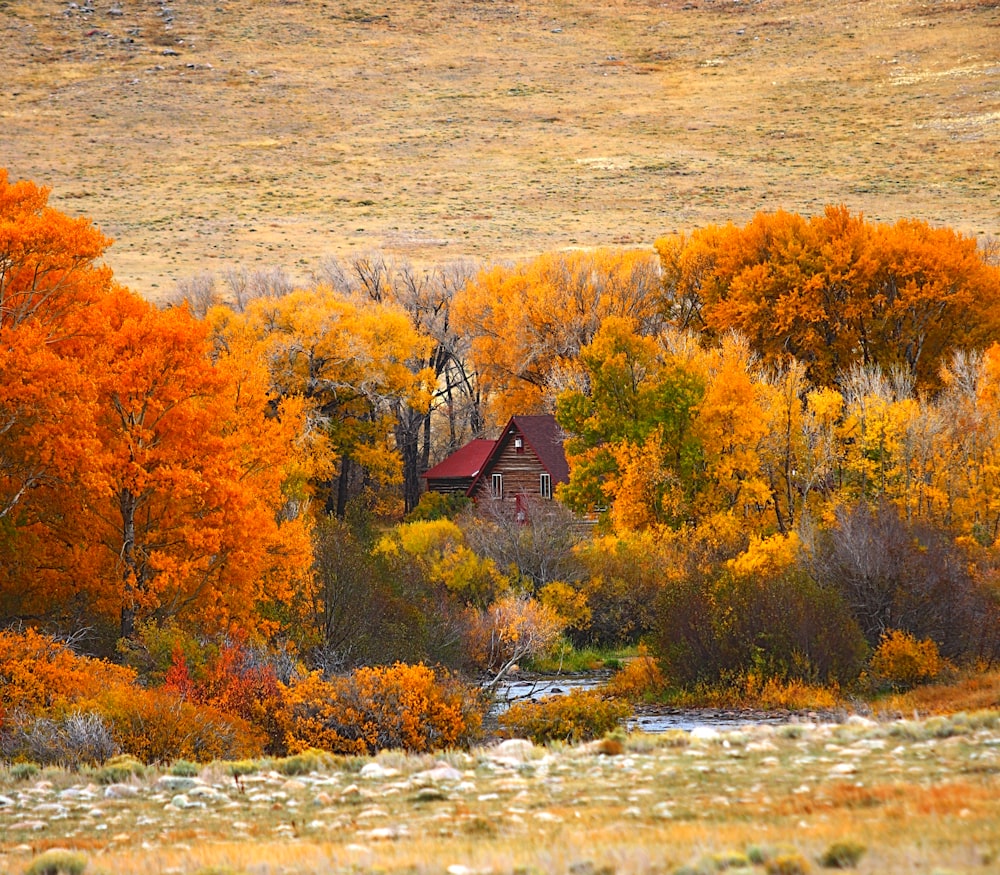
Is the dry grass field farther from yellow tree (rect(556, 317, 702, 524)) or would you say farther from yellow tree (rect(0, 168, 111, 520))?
yellow tree (rect(0, 168, 111, 520))

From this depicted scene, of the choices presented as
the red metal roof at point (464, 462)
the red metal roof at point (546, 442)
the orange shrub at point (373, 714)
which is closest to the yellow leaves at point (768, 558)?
the orange shrub at point (373, 714)

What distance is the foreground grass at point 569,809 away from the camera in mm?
9578

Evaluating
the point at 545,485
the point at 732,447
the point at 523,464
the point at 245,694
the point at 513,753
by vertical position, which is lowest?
the point at 545,485

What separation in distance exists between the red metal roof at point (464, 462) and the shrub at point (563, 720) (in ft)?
126

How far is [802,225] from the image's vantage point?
61469mm

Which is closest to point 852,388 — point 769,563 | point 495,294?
point 769,563

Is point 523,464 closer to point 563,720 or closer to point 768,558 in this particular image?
point 768,558

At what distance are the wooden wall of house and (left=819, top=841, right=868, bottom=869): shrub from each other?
51.4m

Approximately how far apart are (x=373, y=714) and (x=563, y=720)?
377 cm

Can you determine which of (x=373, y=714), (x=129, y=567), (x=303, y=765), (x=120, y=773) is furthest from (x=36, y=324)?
(x=303, y=765)

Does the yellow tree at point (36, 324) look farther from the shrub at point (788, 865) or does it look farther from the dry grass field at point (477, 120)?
the dry grass field at point (477, 120)

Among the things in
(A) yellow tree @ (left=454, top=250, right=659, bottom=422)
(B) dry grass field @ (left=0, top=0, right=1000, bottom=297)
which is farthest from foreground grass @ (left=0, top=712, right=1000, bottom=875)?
(B) dry grass field @ (left=0, top=0, right=1000, bottom=297)

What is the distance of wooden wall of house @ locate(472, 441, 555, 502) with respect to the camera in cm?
6134

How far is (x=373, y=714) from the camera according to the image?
24.4 meters
